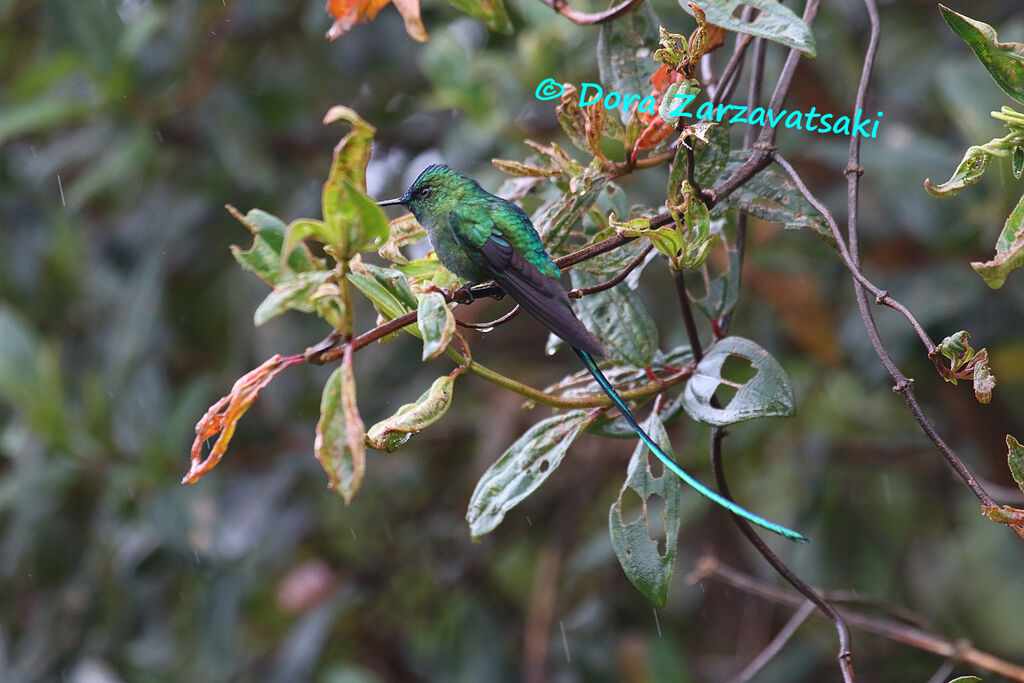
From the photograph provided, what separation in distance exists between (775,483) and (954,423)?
0.75m

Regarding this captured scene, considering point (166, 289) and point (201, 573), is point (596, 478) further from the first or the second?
point (166, 289)

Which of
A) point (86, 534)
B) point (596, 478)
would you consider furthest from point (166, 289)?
point (596, 478)

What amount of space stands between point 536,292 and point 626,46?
0.41 metres

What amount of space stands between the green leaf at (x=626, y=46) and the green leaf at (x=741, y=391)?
41cm

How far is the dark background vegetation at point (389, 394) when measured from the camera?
108 inches

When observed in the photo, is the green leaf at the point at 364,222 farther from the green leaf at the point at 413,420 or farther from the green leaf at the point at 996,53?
the green leaf at the point at 996,53

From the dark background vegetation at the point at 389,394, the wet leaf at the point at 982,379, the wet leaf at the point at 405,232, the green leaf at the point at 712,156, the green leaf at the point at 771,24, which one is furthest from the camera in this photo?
the dark background vegetation at the point at 389,394

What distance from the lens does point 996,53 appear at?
3.58ft

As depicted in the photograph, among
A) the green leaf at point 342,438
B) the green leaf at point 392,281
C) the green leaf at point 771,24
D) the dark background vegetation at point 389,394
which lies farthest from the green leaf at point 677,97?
the dark background vegetation at point 389,394

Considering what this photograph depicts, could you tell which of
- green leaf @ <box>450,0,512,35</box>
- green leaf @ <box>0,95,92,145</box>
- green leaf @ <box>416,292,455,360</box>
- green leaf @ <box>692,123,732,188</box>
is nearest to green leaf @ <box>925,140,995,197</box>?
green leaf @ <box>692,123,732,188</box>

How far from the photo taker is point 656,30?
1426 mm

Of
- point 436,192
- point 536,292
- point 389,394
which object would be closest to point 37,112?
point 389,394

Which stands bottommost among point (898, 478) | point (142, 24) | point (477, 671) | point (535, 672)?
point (898, 478)

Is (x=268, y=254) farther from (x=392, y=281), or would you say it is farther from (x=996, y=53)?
(x=996, y=53)
